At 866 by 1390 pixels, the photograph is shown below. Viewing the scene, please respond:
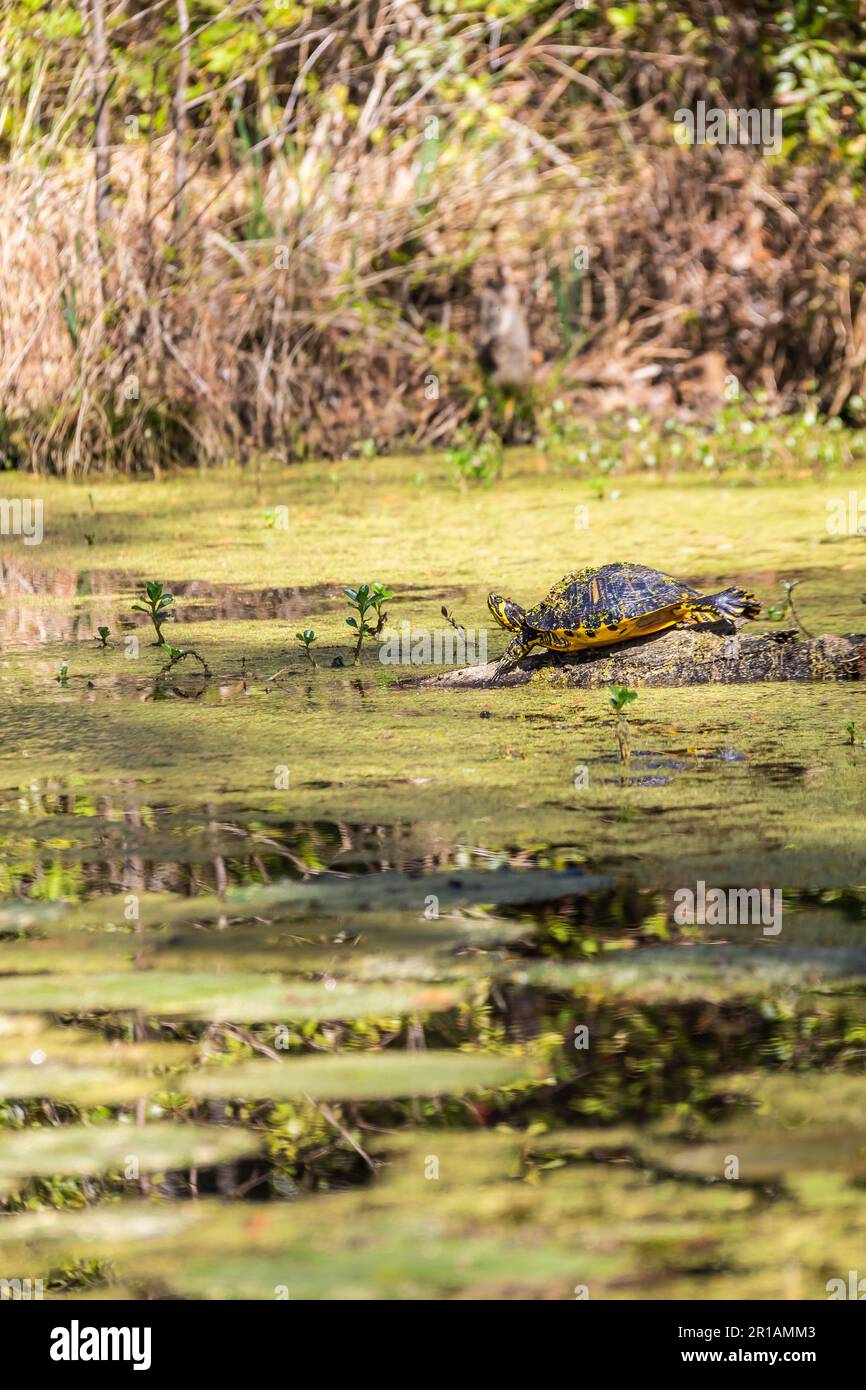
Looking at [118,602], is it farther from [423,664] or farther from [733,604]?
[733,604]

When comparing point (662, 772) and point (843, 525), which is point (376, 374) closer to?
point (843, 525)

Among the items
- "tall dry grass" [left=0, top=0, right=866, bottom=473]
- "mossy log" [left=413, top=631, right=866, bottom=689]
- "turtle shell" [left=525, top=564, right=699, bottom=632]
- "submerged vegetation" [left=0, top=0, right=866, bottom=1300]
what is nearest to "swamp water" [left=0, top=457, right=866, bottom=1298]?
"submerged vegetation" [left=0, top=0, right=866, bottom=1300]

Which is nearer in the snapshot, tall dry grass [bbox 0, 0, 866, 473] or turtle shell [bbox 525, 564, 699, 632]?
turtle shell [bbox 525, 564, 699, 632]

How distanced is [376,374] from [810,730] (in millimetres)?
8152

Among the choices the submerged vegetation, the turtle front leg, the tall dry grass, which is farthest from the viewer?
the tall dry grass

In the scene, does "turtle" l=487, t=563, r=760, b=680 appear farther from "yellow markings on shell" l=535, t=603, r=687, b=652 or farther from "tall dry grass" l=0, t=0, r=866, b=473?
"tall dry grass" l=0, t=0, r=866, b=473

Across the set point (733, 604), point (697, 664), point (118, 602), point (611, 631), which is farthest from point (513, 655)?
point (118, 602)

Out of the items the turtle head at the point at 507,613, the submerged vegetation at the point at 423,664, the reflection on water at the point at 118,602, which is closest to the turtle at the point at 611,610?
the turtle head at the point at 507,613

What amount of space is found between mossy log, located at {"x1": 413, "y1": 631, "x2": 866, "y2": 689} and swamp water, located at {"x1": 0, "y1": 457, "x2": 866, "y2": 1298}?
0.12m

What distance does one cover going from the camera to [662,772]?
4.35 meters

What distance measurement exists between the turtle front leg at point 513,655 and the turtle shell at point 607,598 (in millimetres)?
81

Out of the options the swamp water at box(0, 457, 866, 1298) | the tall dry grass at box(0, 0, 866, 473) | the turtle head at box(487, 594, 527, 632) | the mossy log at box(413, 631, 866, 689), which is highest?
the tall dry grass at box(0, 0, 866, 473)

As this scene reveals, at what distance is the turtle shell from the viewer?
17.1 ft
